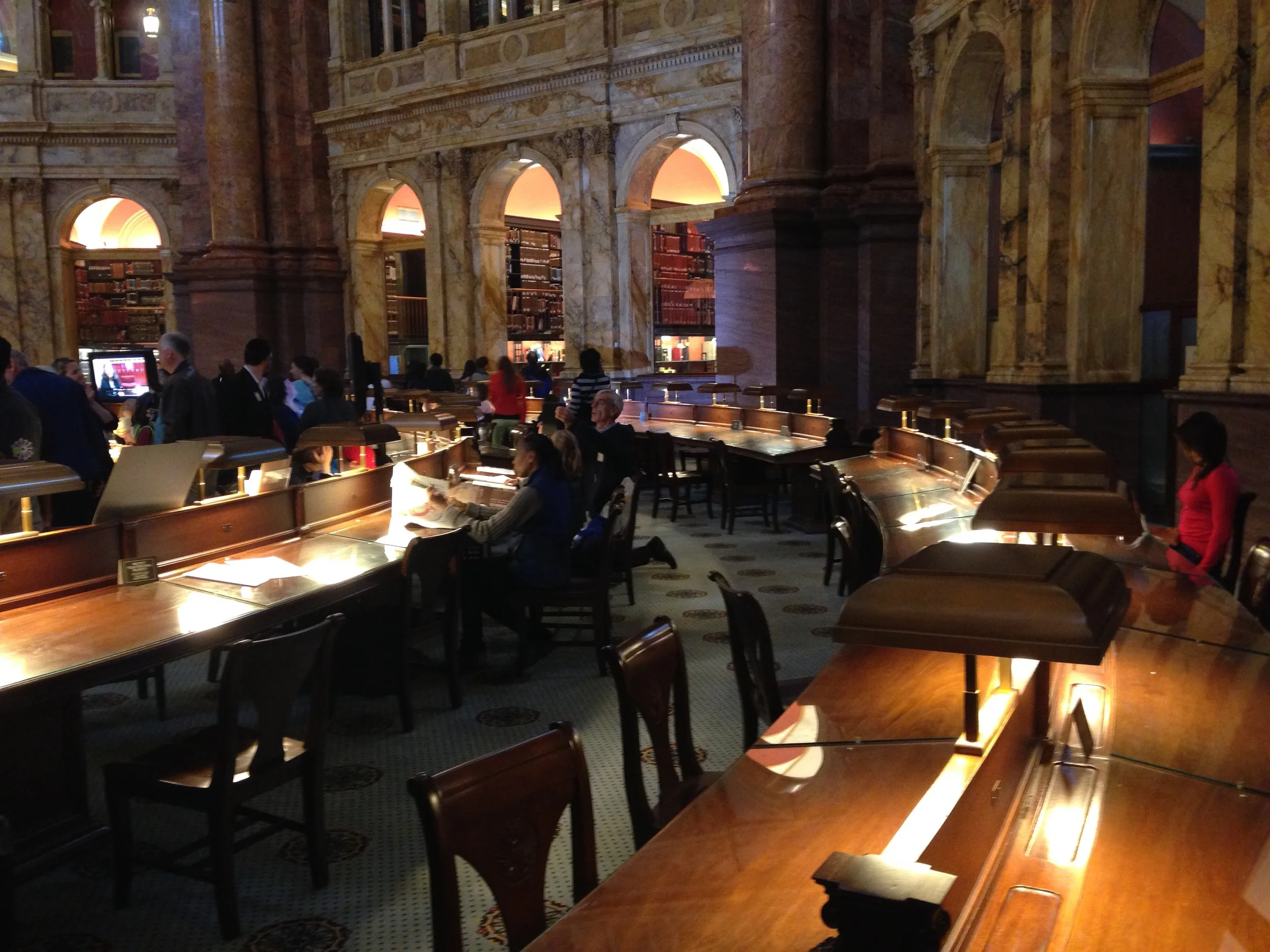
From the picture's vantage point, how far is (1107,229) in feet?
27.5

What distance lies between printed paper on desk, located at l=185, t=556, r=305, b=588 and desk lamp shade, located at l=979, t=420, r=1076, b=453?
311 cm

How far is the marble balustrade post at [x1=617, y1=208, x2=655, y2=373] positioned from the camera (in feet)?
55.0

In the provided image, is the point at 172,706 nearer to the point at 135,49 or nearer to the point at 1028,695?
the point at 1028,695

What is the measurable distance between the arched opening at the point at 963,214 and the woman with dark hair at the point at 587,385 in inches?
151

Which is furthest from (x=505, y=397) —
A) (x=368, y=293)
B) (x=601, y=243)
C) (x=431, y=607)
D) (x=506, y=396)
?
(x=368, y=293)

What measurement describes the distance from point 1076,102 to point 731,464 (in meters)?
3.88

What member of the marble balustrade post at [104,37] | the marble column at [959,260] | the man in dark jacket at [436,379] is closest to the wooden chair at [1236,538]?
the marble column at [959,260]

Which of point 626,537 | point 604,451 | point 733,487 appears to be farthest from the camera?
point 733,487

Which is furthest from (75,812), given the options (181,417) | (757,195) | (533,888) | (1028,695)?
(757,195)

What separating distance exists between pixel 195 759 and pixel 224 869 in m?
0.40

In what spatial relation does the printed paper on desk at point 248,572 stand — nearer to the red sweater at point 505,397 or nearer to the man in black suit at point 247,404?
the man in black suit at point 247,404

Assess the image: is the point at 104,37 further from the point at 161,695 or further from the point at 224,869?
the point at 224,869

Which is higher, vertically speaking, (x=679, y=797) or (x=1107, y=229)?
(x=1107, y=229)

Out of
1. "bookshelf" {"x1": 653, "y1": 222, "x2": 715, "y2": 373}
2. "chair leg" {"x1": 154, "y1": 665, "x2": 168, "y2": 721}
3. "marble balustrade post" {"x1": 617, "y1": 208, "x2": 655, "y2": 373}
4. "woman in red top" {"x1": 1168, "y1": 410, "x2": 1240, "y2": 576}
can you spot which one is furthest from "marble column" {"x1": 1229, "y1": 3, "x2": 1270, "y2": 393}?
"bookshelf" {"x1": 653, "y1": 222, "x2": 715, "y2": 373}
